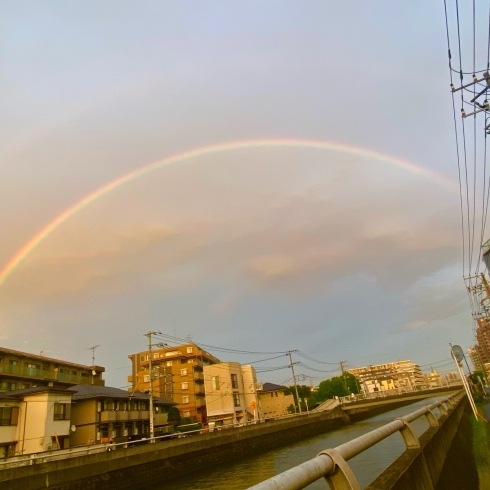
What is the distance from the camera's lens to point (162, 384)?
2527 inches

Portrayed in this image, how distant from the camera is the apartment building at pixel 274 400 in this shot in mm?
74375

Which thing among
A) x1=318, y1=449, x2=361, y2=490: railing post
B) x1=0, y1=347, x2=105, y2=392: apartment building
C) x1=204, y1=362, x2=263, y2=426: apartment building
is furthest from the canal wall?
x1=204, y1=362, x2=263, y2=426: apartment building

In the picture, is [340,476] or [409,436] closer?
[340,476]

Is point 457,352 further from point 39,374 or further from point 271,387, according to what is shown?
point 271,387

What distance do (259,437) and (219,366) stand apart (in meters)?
33.0

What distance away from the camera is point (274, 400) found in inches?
2955

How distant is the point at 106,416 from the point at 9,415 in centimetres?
934

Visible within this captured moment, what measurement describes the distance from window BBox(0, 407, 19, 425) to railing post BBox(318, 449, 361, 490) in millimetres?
32360

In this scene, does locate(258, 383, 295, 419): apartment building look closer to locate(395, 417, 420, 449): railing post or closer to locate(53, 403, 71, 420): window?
locate(53, 403, 71, 420): window

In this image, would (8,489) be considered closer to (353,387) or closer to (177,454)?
(177,454)

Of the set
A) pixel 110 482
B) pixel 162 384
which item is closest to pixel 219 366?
pixel 162 384

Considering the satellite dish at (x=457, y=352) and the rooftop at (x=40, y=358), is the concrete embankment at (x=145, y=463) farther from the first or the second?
the rooftop at (x=40, y=358)

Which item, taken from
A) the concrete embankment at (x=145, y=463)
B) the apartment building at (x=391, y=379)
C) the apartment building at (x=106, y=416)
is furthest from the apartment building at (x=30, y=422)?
the apartment building at (x=391, y=379)

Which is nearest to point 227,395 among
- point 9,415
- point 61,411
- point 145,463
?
point 61,411
